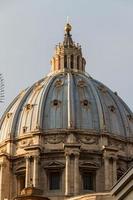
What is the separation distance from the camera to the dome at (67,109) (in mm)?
76688

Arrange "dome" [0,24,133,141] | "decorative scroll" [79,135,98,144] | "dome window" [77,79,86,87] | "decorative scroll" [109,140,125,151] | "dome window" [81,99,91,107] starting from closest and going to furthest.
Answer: "decorative scroll" [79,135,98,144] → "decorative scroll" [109,140,125,151] → "dome" [0,24,133,141] → "dome window" [81,99,91,107] → "dome window" [77,79,86,87]

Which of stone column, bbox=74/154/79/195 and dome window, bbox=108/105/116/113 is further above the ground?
dome window, bbox=108/105/116/113

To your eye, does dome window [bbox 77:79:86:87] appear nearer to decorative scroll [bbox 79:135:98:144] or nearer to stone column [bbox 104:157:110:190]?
decorative scroll [bbox 79:135:98:144]

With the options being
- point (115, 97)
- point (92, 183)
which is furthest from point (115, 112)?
point (92, 183)

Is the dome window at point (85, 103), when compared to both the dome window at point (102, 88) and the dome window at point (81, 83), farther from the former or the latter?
the dome window at point (102, 88)

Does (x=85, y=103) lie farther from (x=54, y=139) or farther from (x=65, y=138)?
(x=54, y=139)

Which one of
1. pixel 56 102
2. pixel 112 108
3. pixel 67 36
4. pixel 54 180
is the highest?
pixel 67 36

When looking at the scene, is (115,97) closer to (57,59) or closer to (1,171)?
(57,59)

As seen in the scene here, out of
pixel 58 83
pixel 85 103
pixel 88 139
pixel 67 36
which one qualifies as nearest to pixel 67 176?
pixel 88 139

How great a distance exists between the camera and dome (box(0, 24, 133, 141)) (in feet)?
252

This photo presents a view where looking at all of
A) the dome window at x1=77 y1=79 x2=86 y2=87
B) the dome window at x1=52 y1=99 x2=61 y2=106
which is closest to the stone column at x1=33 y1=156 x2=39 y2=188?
the dome window at x1=52 y1=99 x2=61 y2=106

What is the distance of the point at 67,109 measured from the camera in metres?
77.9

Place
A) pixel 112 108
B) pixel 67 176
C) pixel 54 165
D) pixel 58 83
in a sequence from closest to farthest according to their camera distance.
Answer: pixel 67 176 → pixel 54 165 → pixel 112 108 → pixel 58 83

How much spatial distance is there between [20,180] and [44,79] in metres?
16.0
